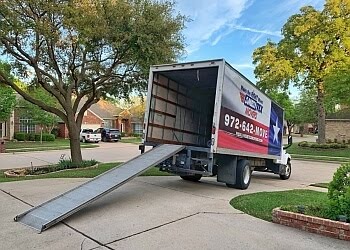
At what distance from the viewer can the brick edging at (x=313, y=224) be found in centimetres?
472

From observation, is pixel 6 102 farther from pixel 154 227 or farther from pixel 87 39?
pixel 154 227

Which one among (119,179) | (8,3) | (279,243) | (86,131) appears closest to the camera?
(279,243)

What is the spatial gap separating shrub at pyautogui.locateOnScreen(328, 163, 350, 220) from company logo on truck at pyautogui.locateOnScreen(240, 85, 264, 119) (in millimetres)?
3705

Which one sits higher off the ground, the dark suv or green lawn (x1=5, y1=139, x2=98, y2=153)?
the dark suv

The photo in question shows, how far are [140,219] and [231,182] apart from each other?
12.8ft

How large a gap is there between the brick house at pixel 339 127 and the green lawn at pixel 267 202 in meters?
31.9

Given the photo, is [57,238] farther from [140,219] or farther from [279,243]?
[279,243]

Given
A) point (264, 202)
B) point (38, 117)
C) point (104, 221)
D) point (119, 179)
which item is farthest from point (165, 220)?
point (38, 117)

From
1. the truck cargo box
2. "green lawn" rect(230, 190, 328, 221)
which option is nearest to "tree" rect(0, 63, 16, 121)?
the truck cargo box

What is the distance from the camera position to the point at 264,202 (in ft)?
22.7

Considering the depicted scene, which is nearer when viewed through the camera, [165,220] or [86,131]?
[165,220]

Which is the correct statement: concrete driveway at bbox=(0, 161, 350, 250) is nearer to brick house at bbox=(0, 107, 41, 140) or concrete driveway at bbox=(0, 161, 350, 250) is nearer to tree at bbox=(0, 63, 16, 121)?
tree at bbox=(0, 63, 16, 121)

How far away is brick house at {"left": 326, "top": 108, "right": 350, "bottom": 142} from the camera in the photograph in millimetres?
35781

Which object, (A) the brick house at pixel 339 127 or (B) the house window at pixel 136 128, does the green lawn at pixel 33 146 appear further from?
(A) the brick house at pixel 339 127
